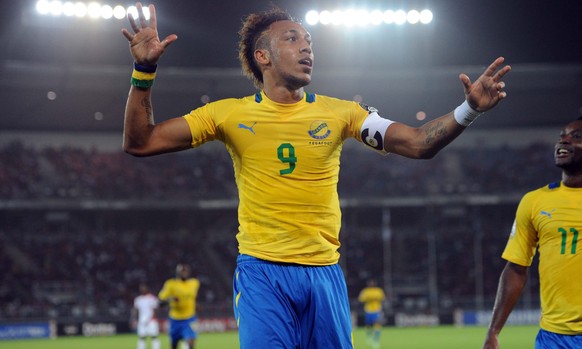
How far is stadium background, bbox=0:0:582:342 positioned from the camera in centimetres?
3238

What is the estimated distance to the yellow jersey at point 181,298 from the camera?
17516mm

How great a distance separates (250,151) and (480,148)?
38937 millimetres

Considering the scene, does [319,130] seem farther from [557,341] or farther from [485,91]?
[557,341]

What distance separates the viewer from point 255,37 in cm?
522

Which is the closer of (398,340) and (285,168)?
(285,168)

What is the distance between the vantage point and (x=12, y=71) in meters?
37.4

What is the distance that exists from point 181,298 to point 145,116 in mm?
13667

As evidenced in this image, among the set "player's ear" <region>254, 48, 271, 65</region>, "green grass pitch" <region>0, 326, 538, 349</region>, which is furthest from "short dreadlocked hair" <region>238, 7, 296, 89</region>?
"green grass pitch" <region>0, 326, 538, 349</region>

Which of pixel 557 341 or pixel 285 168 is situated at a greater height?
pixel 285 168

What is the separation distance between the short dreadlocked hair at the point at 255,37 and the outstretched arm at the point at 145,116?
0.75 metres

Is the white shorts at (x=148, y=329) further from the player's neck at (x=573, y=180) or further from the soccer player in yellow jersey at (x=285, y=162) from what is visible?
the soccer player in yellow jersey at (x=285, y=162)

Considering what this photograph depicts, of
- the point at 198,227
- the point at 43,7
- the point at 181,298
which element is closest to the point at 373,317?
the point at 181,298

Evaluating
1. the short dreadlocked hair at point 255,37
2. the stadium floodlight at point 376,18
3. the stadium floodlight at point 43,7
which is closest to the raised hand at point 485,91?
the short dreadlocked hair at point 255,37

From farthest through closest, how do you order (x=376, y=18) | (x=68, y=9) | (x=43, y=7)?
(x=376, y=18) < (x=43, y=7) < (x=68, y=9)
